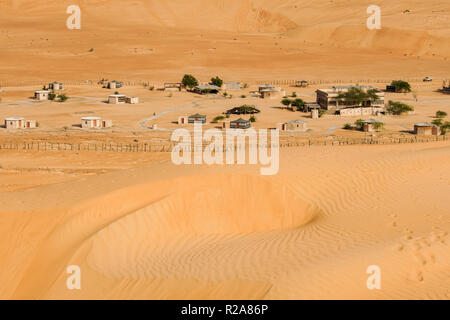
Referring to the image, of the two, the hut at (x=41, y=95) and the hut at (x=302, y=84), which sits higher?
the hut at (x=302, y=84)

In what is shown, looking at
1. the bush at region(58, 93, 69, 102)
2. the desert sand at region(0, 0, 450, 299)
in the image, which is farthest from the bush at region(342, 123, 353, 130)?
the bush at region(58, 93, 69, 102)

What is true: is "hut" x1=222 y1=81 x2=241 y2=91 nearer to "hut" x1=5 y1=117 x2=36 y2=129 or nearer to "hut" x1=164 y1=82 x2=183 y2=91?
"hut" x1=164 y1=82 x2=183 y2=91

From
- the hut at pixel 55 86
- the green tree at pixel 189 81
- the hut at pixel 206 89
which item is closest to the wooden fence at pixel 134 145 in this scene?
the hut at pixel 206 89

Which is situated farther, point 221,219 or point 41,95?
point 41,95

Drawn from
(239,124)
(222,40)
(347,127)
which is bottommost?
(347,127)

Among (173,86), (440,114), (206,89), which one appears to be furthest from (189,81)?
(440,114)

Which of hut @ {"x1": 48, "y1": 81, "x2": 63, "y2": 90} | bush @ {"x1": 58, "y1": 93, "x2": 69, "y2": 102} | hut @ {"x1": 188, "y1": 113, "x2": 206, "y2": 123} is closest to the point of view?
hut @ {"x1": 188, "y1": 113, "x2": 206, "y2": 123}

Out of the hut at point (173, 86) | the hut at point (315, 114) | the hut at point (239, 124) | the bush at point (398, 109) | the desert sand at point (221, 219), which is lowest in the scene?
the desert sand at point (221, 219)

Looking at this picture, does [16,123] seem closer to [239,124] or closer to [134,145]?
[134,145]

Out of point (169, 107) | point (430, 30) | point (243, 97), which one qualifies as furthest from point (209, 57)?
point (430, 30)

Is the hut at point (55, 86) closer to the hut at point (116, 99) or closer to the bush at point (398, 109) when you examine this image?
the hut at point (116, 99)
